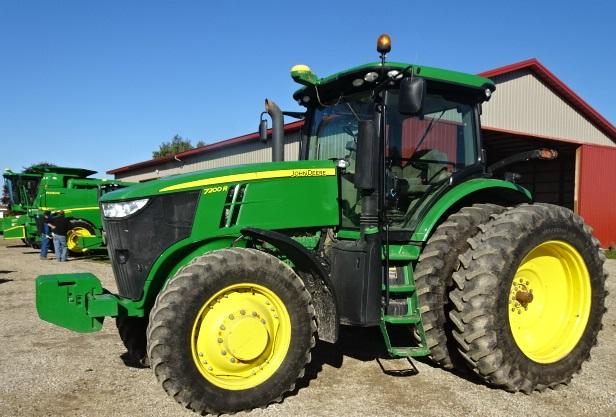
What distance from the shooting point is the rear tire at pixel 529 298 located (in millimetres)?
3945

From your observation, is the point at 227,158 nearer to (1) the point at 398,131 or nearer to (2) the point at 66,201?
(2) the point at 66,201

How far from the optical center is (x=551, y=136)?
18.0 meters

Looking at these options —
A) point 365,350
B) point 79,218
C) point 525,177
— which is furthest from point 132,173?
point 365,350

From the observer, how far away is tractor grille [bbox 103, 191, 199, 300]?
12.7ft

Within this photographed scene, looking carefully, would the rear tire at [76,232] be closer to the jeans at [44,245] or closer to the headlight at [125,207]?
the jeans at [44,245]

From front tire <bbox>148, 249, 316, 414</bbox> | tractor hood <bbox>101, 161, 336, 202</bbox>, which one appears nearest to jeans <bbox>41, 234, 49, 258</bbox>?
tractor hood <bbox>101, 161, 336, 202</bbox>

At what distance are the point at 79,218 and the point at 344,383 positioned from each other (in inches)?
552

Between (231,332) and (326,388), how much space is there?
3.47 feet

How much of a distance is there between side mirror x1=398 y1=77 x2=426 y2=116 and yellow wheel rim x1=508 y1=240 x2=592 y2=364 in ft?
5.22

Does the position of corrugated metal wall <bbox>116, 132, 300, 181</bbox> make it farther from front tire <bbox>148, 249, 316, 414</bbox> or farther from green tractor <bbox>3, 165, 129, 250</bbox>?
front tire <bbox>148, 249, 316, 414</bbox>

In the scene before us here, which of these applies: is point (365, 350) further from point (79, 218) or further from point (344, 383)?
point (79, 218)

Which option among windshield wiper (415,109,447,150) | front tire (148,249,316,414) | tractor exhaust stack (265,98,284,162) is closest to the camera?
front tire (148,249,316,414)

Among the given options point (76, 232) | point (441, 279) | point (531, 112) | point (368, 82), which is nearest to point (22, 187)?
point (76, 232)

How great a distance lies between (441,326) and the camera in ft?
13.8
